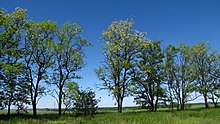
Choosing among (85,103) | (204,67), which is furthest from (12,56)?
(204,67)

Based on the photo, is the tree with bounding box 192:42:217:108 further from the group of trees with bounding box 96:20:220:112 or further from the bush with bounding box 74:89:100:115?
the bush with bounding box 74:89:100:115

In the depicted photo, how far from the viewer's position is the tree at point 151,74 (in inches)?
2197

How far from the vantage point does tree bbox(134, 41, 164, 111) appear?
183ft

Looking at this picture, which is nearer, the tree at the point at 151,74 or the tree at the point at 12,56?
the tree at the point at 12,56

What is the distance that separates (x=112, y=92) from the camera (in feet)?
166

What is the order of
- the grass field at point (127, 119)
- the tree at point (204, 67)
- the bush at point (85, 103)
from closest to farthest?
the grass field at point (127, 119) < the bush at point (85, 103) < the tree at point (204, 67)

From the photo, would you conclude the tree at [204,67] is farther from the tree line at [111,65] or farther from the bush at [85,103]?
the bush at [85,103]

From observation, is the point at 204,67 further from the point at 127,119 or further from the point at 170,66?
the point at 127,119

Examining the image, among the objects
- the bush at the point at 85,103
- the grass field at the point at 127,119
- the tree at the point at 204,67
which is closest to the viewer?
the grass field at the point at 127,119

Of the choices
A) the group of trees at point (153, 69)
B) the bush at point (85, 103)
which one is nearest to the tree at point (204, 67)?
Answer: the group of trees at point (153, 69)

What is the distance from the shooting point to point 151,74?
2229 inches

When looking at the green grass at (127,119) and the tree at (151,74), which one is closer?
the green grass at (127,119)

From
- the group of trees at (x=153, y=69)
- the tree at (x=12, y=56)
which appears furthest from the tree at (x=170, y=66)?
the tree at (x=12, y=56)

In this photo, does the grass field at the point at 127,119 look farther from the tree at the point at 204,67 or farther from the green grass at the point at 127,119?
the tree at the point at 204,67
